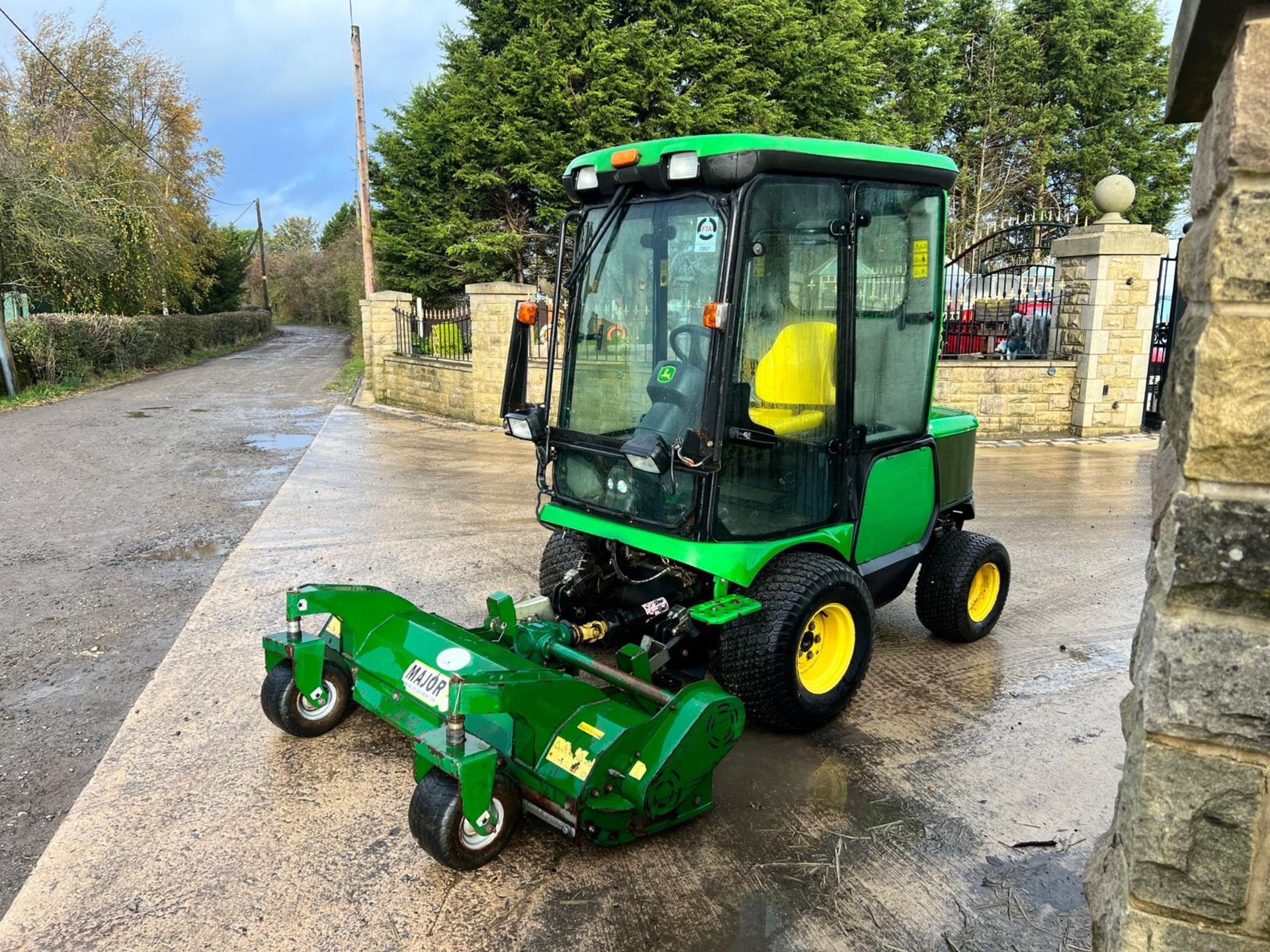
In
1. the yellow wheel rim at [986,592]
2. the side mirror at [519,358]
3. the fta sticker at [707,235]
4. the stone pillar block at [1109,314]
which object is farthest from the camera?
the stone pillar block at [1109,314]

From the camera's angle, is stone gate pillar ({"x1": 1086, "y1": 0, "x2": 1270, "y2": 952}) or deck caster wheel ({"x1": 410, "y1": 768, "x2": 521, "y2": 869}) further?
deck caster wheel ({"x1": 410, "y1": 768, "x2": 521, "y2": 869})

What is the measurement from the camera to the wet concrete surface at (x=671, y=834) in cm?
277

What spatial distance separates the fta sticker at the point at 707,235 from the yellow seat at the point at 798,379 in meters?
0.47

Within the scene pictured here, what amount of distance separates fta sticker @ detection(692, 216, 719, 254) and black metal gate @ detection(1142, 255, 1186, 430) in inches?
395

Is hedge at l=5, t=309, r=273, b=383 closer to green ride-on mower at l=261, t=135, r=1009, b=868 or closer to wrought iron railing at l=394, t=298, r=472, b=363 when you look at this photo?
wrought iron railing at l=394, t=298, r=472, b=363

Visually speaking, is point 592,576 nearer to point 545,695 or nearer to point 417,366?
point 545,695

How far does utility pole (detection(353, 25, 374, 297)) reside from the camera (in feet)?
60.1

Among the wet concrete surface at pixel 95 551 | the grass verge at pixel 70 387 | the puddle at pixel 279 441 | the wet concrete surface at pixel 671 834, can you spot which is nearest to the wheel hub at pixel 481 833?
the wet concrete surface at pixel 671 834

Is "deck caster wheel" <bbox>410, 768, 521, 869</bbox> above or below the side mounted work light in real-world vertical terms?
below

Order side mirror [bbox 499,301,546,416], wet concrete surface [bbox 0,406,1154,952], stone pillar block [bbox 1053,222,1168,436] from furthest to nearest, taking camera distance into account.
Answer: stone pillar block [bbox 1053,222,1168,436]
side mirror [bbox 499,301,546,416]
wet concrete surface [bbox 0,406,1154,952]

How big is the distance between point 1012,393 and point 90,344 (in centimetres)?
1704

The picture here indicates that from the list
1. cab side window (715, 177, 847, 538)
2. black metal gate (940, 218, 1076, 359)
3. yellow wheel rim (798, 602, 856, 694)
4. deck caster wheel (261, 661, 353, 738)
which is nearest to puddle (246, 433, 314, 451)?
deck caster wheel (261, 661, 353, 738)

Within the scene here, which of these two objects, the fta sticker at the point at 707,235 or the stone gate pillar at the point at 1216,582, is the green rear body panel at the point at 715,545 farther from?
the stone gate pillar at the point at 1216,582

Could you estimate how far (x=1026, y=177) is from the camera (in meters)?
28.7
